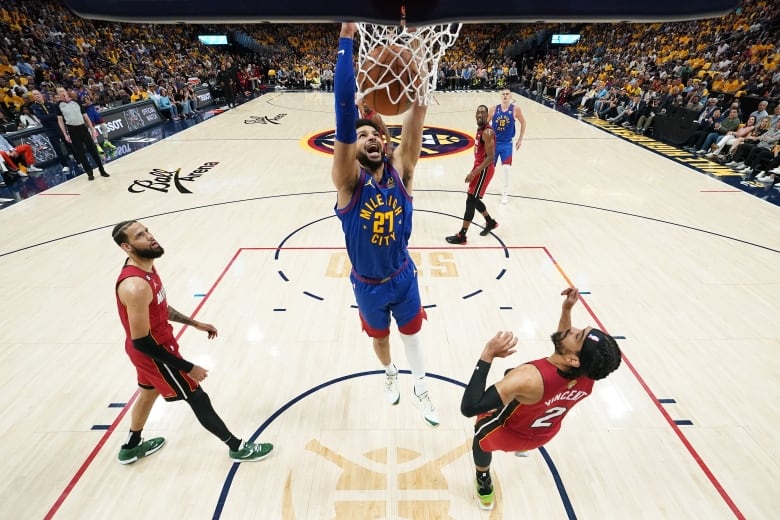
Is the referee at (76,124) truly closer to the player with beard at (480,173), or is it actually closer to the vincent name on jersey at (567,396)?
the player with beard at (480,173)

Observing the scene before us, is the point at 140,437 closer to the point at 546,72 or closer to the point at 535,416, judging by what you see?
the point at 535,416

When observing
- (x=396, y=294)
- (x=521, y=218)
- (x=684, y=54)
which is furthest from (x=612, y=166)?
(x=684, y=54)

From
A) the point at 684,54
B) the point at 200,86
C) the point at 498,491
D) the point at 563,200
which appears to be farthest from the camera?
the point at 200,86

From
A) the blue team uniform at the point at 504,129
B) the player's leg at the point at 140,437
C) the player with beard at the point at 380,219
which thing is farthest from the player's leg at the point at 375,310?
the blue team uniform at the point at 504,129

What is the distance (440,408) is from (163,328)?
6.50ft

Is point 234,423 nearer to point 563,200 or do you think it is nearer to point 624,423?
point 624,423

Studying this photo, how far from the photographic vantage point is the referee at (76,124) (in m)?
7.44

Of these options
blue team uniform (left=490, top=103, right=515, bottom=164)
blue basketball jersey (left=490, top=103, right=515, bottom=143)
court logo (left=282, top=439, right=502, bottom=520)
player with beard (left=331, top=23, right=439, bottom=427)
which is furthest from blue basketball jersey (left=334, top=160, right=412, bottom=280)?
blue basketball jersey (left=490, top=103, right=515, bottom=143)

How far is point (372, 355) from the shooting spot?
380cm

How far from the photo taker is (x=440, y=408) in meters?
3.24

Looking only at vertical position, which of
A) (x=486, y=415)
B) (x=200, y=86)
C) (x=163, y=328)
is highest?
(x=163, y=328)

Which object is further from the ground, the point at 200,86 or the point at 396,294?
the point at 396,294

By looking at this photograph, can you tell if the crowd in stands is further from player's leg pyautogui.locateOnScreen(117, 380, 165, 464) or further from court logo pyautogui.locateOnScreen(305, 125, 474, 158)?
player's leg pyautogui.locateOnScreen(117, 380, 165, 464)

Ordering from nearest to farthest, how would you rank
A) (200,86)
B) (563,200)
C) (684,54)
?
(563,200) < (684,54) < (200,86)
